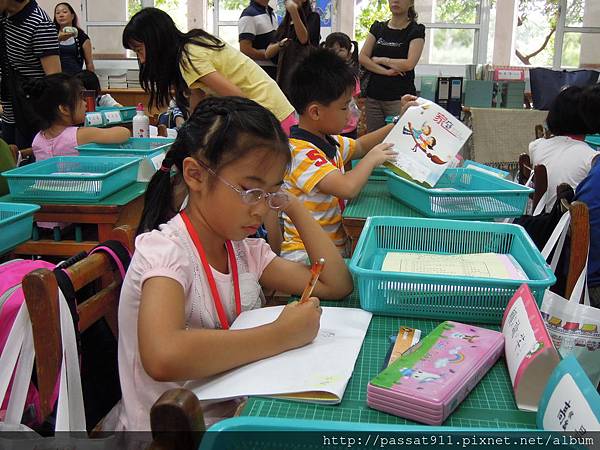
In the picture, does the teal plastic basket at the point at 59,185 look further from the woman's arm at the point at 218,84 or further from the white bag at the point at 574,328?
the white bag at the point at 574,328

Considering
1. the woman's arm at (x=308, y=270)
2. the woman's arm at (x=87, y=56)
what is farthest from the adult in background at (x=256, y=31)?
the woman's arm at (x=87, y=56)

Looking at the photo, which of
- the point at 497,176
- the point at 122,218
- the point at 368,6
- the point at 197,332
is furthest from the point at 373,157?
the point at 368,6

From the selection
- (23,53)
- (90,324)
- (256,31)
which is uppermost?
(256,31)

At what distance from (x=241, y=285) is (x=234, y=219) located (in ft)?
0.54

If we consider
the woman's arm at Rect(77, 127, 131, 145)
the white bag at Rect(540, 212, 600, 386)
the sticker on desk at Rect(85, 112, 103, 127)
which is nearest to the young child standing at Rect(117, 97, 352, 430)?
the white bag at Rect(540, 212, 600, 386)

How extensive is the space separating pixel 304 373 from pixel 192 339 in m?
0.18

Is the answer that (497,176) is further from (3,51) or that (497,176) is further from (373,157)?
(3,51)

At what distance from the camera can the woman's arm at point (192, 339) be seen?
895mm

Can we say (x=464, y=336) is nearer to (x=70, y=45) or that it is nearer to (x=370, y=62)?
(x=370, y=62)

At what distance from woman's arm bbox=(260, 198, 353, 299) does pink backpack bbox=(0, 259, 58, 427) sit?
44 centimetres

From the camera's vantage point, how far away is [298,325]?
97 centimetres

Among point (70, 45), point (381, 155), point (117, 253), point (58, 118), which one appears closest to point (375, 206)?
point (381, 155)

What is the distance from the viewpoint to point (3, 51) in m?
3.00

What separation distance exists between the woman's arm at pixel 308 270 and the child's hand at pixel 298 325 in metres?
0.23
